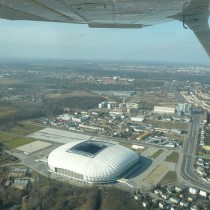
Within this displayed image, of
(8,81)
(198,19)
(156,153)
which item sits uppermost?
(198,19)

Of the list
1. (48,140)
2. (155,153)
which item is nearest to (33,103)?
(48,140)

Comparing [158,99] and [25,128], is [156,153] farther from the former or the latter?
[158,99]

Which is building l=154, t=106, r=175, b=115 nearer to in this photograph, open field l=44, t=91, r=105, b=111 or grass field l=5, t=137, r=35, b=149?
open field l=44, t=91, r=105, b=111

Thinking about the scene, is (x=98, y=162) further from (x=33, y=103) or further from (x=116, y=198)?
(x=33, y=103)

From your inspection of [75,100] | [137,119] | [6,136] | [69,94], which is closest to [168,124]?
[137,119]

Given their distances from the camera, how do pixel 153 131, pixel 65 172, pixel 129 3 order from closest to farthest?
pixel 129 3 < pixel 65 172 < pixel 153 131

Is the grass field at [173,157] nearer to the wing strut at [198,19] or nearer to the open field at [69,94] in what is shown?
the wing strut at [198,19]

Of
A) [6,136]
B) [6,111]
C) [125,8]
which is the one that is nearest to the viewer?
[125,8]
